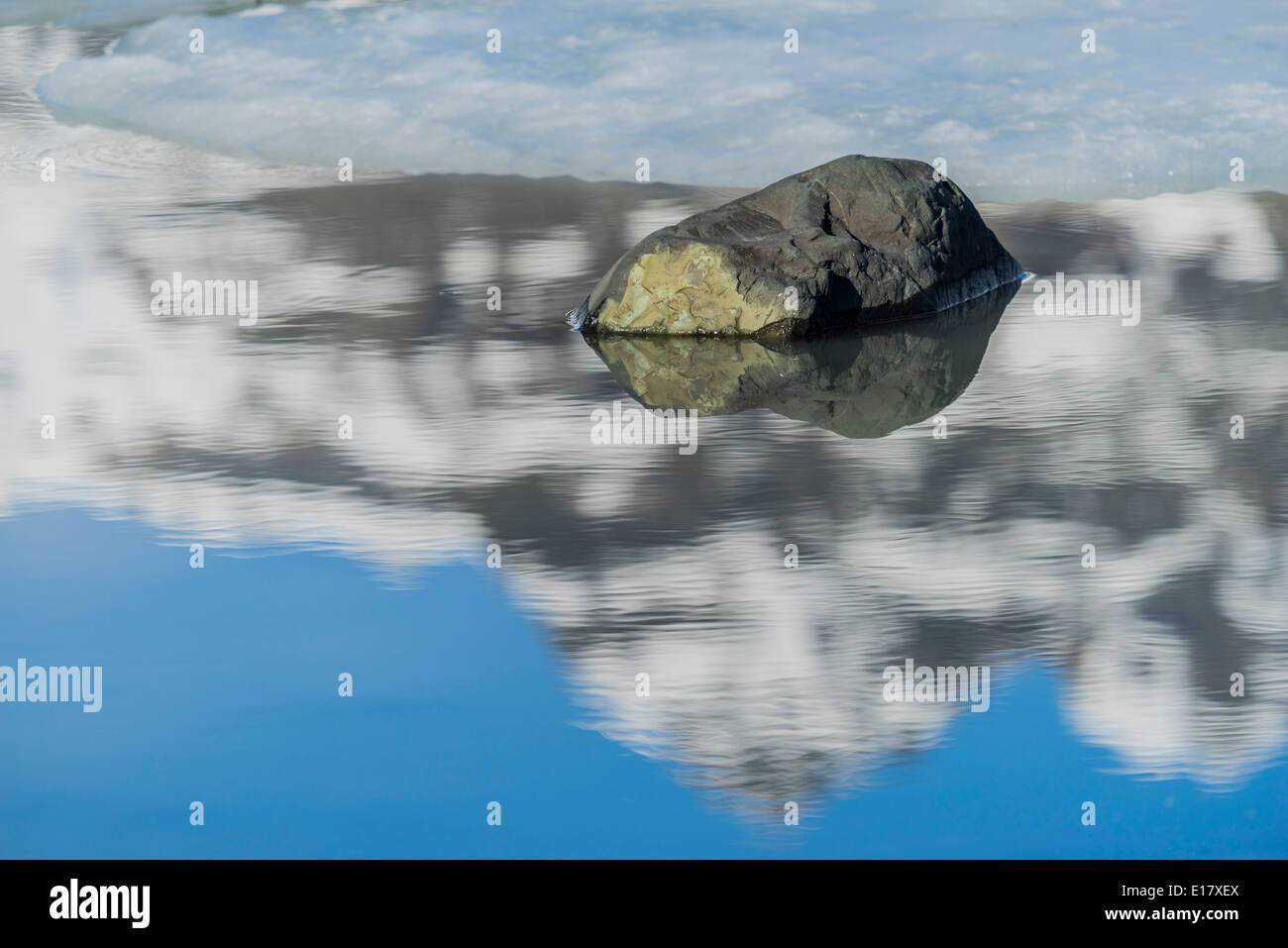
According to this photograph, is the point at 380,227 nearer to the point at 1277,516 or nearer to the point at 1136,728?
the point at 1277,516

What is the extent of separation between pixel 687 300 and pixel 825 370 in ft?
2.92

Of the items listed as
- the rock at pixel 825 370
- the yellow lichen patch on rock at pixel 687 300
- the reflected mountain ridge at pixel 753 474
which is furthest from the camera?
the yellow lichen patch on rock at pixel 687 300

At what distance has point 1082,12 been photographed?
624 inches

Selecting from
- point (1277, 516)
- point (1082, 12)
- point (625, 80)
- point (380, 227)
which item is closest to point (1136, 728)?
point (1277, 516)

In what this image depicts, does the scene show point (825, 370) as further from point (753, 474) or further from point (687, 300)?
point (753, 474)

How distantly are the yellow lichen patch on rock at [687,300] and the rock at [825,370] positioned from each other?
0.22 feet

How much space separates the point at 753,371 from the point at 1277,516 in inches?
96.4

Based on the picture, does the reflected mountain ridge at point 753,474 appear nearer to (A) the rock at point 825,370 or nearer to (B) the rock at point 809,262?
(A) the rock at point 825,370

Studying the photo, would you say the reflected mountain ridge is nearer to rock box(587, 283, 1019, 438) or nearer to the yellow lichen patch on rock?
rock box(587, 283, 1019, 438)

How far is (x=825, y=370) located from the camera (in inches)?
289

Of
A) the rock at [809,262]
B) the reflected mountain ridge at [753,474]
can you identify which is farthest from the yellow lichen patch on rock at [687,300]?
the reflected mountain ridge at [753,474]

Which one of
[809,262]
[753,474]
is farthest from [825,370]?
[753,474]

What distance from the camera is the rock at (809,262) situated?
25.9 ft

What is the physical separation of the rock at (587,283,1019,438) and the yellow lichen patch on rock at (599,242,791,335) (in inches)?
2.6
